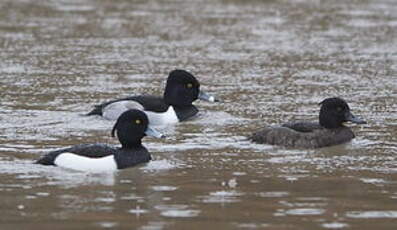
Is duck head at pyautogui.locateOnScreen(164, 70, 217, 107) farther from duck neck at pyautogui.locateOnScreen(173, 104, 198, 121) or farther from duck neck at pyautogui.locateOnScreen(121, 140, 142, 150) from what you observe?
duck neck at pyautogui.locateOnScreen(121, 140, 142, 150)

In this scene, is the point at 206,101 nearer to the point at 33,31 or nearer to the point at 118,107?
the point at 118,107

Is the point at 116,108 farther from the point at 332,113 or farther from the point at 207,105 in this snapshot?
the point at 332,113

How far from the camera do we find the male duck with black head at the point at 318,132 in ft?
46.1

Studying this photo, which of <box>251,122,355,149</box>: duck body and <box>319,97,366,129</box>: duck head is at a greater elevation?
<box>319,97,366,129</box>: duck head

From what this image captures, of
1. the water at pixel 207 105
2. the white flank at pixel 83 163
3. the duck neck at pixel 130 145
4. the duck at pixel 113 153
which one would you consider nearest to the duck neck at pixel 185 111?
the water at pixel 207 105

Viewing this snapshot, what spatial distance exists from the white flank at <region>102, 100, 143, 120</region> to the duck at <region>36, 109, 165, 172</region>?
2.81m

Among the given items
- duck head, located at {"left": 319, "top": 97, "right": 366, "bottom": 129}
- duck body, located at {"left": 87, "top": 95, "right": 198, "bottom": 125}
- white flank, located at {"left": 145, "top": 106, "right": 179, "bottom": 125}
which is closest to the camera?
duck head, located at {"left": 319, "top": 97, "right": 366, "bottom": 129}

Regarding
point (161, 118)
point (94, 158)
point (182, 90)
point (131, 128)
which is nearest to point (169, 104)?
point (182, 90)

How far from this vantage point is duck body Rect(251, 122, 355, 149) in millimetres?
14047

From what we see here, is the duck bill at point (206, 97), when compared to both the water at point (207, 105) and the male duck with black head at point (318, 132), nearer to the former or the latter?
the water at point (207, 105)

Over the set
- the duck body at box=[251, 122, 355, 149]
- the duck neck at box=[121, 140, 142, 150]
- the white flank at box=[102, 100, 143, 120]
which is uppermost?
the white flank at box=[102, 100, 143, 120]

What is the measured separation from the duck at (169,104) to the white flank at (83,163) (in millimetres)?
3306

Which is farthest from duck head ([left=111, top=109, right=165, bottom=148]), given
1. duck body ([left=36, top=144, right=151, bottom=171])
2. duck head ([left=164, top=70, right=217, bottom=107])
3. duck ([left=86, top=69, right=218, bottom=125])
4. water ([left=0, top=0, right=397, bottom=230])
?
duck head ([left=164, top=70, right=217, bottom=107])

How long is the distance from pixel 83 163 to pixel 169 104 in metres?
4.35
